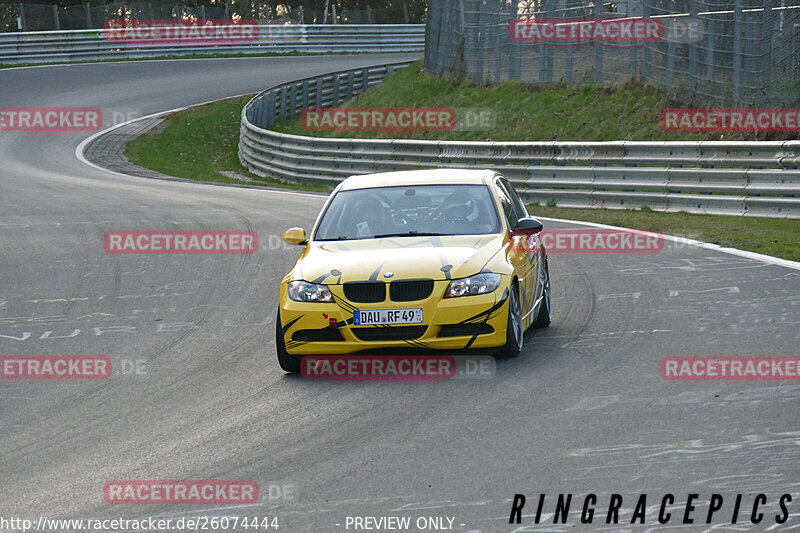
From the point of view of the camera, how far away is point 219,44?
51.0 metres

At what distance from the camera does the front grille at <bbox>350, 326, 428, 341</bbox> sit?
26.9 feet

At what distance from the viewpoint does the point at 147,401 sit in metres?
7.78

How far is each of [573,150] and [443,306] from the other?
13.0 m

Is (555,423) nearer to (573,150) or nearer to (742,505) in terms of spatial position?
(742,505)

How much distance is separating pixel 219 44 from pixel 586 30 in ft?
89.1

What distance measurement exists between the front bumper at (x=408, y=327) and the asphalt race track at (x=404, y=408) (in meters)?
0.31

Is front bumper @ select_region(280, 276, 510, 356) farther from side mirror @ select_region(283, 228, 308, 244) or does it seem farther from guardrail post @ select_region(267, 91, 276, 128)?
guardrail post @ select_region(267, 91, 276, 128)

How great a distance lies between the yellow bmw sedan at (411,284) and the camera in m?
8.23

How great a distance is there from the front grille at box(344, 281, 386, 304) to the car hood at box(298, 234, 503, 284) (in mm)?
41

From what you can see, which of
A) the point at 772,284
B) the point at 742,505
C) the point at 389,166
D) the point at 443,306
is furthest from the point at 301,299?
the point at 389,166

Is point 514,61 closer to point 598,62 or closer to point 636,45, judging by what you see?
point 598,62

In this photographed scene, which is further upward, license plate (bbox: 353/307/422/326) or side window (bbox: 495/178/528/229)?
side window (bbox: 495/178/528/229)
